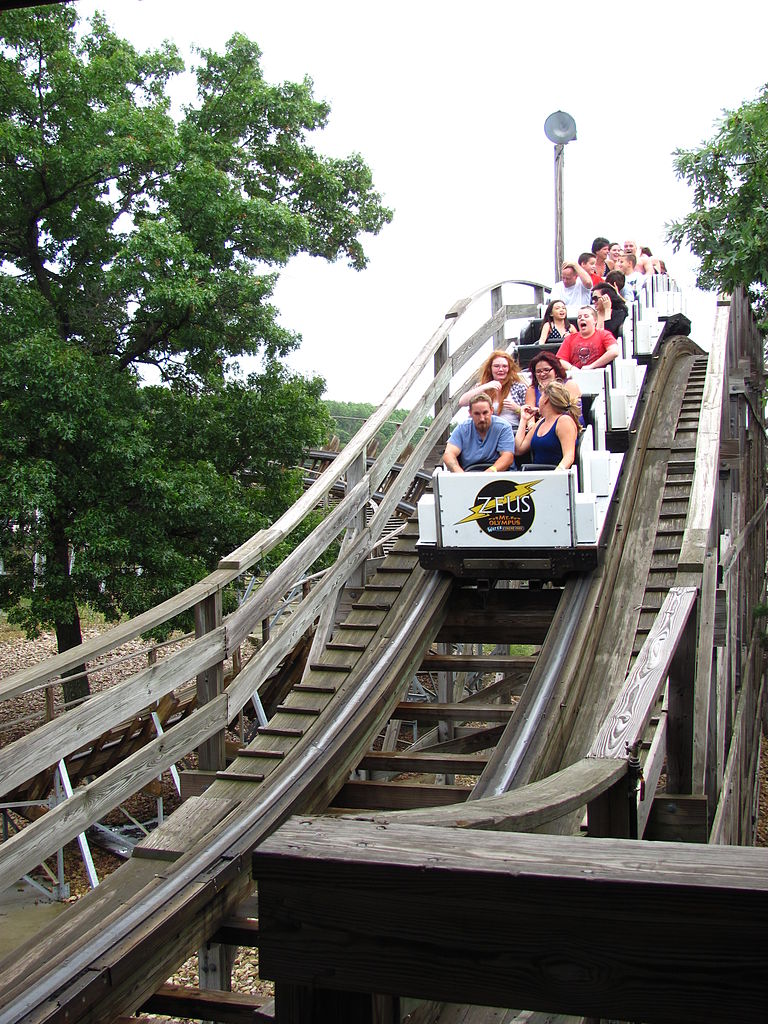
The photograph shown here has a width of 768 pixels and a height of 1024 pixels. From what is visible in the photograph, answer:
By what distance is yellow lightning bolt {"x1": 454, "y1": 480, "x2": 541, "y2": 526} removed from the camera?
671 centimetres

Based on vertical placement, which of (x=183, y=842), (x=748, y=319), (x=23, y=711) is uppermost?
(x=748, y=319)

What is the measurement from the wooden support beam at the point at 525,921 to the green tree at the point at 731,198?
1321 centimetres

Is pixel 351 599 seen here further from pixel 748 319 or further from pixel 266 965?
pixel 748 319

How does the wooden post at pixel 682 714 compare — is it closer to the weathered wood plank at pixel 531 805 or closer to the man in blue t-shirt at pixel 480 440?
the weathered wood plank at pixel 531 805

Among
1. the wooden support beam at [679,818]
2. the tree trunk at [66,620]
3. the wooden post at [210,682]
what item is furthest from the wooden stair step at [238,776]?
the tree trunk at [66,620]

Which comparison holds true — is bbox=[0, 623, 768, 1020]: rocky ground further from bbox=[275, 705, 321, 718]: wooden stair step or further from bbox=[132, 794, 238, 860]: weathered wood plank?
bbox=[132, 794, 238, 860]: weathered wood plank

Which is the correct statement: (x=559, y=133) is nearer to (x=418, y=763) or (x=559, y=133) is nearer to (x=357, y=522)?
(x=357, y=522)

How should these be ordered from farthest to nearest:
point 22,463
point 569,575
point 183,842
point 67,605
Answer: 1. point 67,605
2. point 22,463
3. point 569,575
4. point 183,842

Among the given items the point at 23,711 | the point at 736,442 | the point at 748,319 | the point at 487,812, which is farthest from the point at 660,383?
the point at 23,711

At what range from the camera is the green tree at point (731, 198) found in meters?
13.5

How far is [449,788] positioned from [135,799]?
10497 mm

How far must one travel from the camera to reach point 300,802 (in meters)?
4.97

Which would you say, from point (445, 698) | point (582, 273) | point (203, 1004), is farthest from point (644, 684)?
point (582, 273)

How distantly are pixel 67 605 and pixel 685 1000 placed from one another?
12347 millimetres
